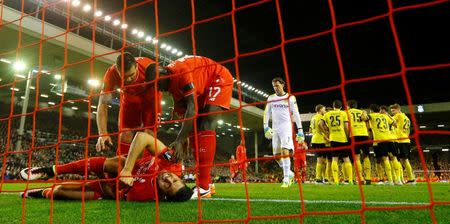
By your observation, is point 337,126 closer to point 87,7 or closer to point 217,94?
point 217,94

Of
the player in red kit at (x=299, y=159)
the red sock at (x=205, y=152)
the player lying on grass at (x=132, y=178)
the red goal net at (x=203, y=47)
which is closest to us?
the player in red kit at (x=299, y=159)

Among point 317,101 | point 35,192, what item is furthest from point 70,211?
point 317,101

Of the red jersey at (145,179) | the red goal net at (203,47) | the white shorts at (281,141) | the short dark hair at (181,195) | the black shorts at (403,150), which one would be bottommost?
the short dark hair at (181,195)

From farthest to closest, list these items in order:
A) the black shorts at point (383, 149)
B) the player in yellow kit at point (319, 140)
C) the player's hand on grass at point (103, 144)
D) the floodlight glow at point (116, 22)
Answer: the floodlight glow at point (116, 22) < the player in yellow kit at point (319, 140) < the black shorts at point (383, 149) < the player's hand on grass at point (103, 144)

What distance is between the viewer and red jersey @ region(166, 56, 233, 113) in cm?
338

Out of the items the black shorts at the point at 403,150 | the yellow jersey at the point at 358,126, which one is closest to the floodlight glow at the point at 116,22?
the yellow jersey at the point at 358,126

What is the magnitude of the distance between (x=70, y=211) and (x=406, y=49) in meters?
20.3

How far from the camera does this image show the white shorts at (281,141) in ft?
21.5

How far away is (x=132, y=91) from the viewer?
13.6ft

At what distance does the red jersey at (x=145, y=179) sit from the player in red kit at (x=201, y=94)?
0.69 ft

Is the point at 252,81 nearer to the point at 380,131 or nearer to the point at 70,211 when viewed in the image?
the point at 380,131

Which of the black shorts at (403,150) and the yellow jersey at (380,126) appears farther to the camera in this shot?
the black shorts at (403,150)

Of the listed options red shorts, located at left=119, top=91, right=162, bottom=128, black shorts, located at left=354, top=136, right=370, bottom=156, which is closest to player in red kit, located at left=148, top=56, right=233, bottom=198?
red shorts, located at left=119, top=91, right=162, bottom=128

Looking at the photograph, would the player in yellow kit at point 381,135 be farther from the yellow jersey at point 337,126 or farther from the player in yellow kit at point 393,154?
the yellow jersey at point 337,126
